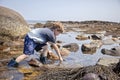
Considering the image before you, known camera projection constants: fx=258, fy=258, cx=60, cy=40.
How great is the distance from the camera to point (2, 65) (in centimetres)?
717

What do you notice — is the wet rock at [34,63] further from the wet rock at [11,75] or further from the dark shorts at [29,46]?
the wet rock at [11,75]

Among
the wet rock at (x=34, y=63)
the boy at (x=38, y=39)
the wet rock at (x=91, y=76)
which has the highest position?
the boy at (x=38, y=39)

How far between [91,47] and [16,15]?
5.01m

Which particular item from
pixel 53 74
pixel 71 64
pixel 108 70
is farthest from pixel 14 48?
pixel 108 70

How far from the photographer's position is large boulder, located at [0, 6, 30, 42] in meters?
11.9

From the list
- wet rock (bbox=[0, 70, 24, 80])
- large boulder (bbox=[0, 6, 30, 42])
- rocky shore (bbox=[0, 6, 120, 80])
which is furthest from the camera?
large boulder (bbox=[0, 6, 30, 42])

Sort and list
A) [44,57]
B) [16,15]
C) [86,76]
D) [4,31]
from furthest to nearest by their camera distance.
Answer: [16,15] → [4,31] → [44,57] → [86,76]

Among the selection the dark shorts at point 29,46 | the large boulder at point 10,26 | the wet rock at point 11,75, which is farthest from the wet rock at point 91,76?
the large boulder at point 10,26

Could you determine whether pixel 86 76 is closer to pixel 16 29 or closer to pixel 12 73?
pixel 12 73

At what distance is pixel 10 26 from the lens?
40.3 ft

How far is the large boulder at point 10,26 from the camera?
11.9 m

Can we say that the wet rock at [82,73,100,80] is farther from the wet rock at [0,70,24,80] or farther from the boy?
the boy

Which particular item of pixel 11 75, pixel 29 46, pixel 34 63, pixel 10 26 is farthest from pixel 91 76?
pixel 10 26

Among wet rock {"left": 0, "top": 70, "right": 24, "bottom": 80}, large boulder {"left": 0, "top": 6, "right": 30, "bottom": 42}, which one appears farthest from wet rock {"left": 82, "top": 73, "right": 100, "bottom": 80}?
large boulder {"left": 0, "top": 6, "right": 30, "bottom": 42}
